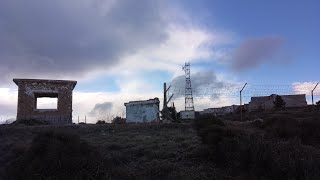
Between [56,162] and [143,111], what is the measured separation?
25.0 metres

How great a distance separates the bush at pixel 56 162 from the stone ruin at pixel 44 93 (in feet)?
73.4

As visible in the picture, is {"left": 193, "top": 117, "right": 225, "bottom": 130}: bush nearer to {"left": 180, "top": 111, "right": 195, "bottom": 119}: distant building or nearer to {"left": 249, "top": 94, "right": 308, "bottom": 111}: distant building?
{"left": 180, "top": 111, "right": 195, "bottom": 119}: distant building

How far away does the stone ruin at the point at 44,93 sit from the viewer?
35.2 meters

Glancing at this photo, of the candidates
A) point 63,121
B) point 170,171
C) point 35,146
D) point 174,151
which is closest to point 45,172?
point 35,146

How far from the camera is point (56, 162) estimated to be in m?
12.0

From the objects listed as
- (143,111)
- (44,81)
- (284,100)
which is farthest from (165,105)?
(284,100)

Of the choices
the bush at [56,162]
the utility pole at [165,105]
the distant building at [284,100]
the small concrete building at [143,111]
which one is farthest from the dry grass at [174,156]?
the distant building at [284,100]

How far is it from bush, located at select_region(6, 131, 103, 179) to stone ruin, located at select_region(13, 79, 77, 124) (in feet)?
73.4

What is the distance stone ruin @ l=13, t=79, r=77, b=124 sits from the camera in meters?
35.2

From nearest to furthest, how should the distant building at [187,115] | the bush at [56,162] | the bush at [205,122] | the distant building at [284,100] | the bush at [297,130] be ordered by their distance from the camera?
1. the bush at [56,162]
2. the bush at [205,122]
3. the bush at [297,130]
4. the distant building at [187,115]
5. the distant building at [284,100]

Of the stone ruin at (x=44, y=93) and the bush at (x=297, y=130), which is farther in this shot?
the stone ruin at (x=44, y=93)

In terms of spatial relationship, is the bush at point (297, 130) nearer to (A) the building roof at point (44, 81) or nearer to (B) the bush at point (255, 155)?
(B) the bush at point (255, 155)

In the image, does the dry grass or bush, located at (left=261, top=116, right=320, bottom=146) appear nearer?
the dry grass

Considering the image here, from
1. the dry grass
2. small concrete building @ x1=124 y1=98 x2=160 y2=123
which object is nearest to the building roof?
small concrete building @ x1=124 y1=98 x2=160 y2=123
